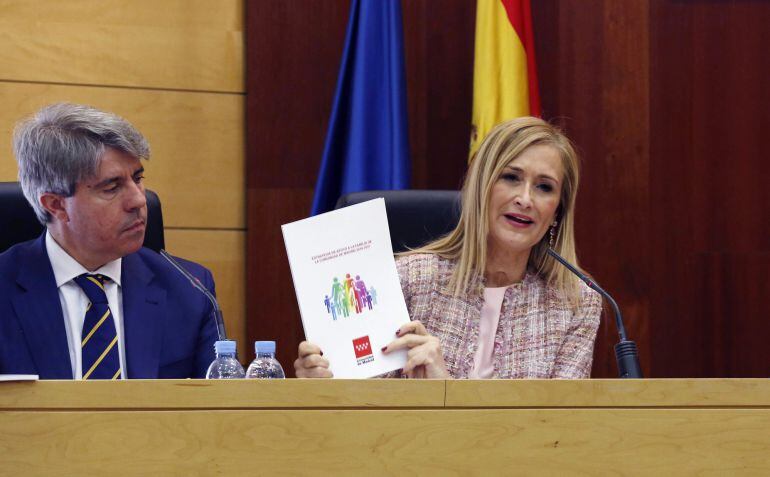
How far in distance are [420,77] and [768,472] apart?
2348 millimetres

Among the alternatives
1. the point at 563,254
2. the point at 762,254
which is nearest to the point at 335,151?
the point at 563,254

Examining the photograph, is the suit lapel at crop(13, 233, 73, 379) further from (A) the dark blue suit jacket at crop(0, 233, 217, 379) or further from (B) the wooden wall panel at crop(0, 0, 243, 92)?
(B) the wooden wall panel at crop(0, 0, 243, 92)

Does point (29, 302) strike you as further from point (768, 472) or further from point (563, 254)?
point (768, 472)

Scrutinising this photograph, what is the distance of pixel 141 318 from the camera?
7.36 ft

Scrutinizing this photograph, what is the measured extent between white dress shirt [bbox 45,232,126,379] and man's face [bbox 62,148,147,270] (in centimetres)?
3

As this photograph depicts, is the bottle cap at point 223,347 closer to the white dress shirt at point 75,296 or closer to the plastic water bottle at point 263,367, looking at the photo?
the plastic water bottle at point 263,367

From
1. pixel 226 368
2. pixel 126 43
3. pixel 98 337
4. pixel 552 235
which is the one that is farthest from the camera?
pixel 126 43

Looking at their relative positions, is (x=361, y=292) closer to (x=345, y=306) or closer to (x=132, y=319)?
(x=345, y=306)

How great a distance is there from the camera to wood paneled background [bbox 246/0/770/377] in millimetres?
3652

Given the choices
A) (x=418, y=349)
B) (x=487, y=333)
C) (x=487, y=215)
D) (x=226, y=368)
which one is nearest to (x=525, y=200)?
(x=487, y=215)

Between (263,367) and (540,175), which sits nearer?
(263,367)

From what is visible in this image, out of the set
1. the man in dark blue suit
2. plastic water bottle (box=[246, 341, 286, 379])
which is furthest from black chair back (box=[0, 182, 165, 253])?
plastic water bottle (box=[246, 341, 286, 379])

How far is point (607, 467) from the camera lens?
1507 mm

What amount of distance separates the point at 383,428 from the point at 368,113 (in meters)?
2.03
